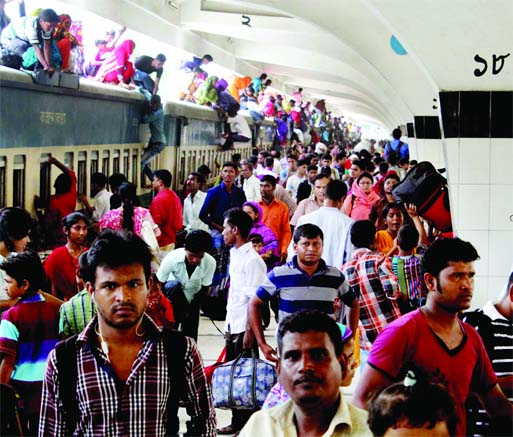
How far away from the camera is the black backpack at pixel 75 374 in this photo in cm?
316

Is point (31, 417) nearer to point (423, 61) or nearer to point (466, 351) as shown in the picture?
point (466, 351)

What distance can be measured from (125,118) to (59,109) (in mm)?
3029

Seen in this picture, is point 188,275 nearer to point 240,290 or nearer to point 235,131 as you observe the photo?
point 240,290

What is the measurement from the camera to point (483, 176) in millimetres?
8266

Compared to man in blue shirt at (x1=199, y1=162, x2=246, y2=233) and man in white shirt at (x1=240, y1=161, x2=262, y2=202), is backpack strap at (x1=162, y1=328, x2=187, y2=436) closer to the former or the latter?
man in blue shirt at (x1=199, y1=162, x2=246, y2=233)

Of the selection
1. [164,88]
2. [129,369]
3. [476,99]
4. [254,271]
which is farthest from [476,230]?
[164,88]

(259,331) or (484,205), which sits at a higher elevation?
(484,205)

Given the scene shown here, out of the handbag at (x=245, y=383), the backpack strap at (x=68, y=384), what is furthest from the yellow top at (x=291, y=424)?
the handbag at (x=245, y=383)

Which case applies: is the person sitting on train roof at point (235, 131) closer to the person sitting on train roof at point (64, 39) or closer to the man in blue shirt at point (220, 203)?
the man in blue shirt at point (220, 203)

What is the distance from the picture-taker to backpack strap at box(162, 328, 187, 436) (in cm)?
323

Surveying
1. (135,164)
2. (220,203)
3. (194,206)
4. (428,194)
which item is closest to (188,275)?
(428,194)

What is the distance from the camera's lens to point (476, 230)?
837 centimetres

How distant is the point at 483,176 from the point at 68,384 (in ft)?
18.9

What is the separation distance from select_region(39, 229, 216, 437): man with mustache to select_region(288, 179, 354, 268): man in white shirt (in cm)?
445
